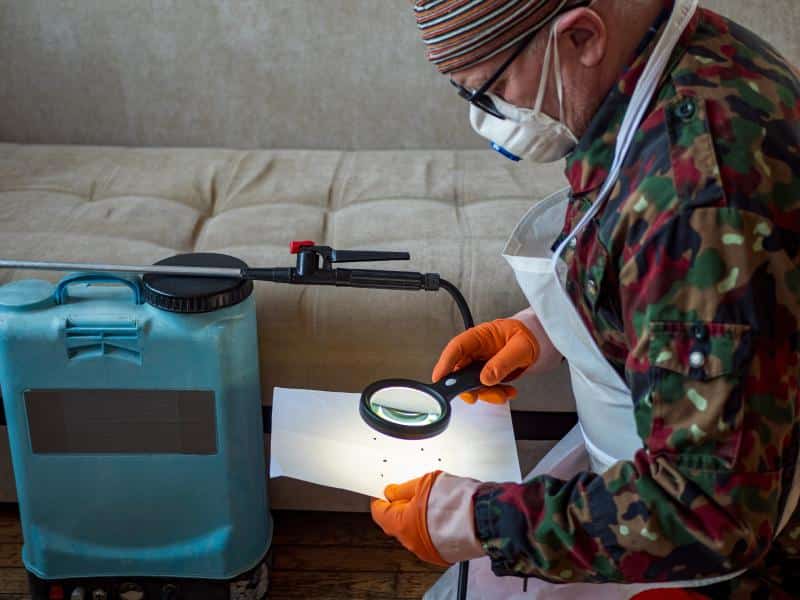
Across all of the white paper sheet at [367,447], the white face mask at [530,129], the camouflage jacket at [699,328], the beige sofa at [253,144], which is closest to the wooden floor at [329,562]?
the beige sofa at [253,144]

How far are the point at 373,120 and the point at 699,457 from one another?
1648 millimetres

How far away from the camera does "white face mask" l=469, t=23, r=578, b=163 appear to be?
886 mm

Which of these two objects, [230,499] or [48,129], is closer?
[230,499]

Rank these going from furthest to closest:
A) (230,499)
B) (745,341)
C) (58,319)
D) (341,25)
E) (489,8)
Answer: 1. (341,25)
2. (230,499)
3. (58,319)
4. (489,8)
5. (745,341)

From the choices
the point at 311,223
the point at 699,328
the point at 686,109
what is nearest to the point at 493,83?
the point at 686,109

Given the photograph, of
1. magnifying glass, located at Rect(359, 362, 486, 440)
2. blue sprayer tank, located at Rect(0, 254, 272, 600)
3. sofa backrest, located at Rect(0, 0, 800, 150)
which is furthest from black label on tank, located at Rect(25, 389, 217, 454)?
sofa backrest, located at Rect(0, 0, 800, 150)

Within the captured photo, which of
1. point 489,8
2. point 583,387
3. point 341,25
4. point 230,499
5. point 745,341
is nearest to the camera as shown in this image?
point 745,341

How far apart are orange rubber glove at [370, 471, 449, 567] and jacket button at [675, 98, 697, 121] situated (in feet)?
1.48

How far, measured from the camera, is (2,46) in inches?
87.4

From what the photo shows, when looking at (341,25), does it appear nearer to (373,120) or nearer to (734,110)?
(373,120)

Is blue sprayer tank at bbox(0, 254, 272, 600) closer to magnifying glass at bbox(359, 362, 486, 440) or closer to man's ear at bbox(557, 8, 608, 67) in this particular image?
magnifying glass at bbox(359, 362, 486, 440)

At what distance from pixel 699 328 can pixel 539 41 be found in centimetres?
31

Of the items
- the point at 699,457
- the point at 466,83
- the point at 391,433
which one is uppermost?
the point at 466,83

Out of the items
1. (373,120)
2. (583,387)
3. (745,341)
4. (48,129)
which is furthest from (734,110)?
(48,129)
